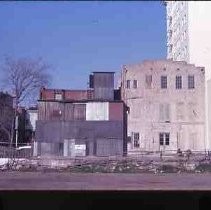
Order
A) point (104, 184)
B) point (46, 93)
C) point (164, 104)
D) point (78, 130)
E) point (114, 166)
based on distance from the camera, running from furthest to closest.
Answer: point (164, 104) → point (78, 130) → point (46, 93) → point (114, 166) → point (104, 184)

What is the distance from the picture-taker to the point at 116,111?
121 ft

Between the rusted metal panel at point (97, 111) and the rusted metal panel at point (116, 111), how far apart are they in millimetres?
304

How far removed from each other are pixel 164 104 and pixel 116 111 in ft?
11.7

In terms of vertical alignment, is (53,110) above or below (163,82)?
below

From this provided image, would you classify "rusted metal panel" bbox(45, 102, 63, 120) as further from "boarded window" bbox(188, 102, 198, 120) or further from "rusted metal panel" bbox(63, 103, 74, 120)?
"boarded window" bbox(188, 102, 198, 120)

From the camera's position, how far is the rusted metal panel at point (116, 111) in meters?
36.4

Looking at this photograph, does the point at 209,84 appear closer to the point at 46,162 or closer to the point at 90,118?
the point at 90,118

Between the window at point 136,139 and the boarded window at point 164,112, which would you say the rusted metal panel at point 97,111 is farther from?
the boarded window at point 164,112

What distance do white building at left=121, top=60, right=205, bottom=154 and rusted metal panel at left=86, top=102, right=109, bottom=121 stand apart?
1796mm

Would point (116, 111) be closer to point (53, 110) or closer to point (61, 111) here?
point (61, 111)

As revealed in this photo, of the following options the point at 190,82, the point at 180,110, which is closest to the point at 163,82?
the point at 190,82

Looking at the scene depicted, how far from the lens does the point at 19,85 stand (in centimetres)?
1992

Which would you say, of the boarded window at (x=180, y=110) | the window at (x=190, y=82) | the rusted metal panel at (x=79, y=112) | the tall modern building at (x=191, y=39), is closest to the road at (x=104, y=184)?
the tall modern building at (x=191, y=39)
